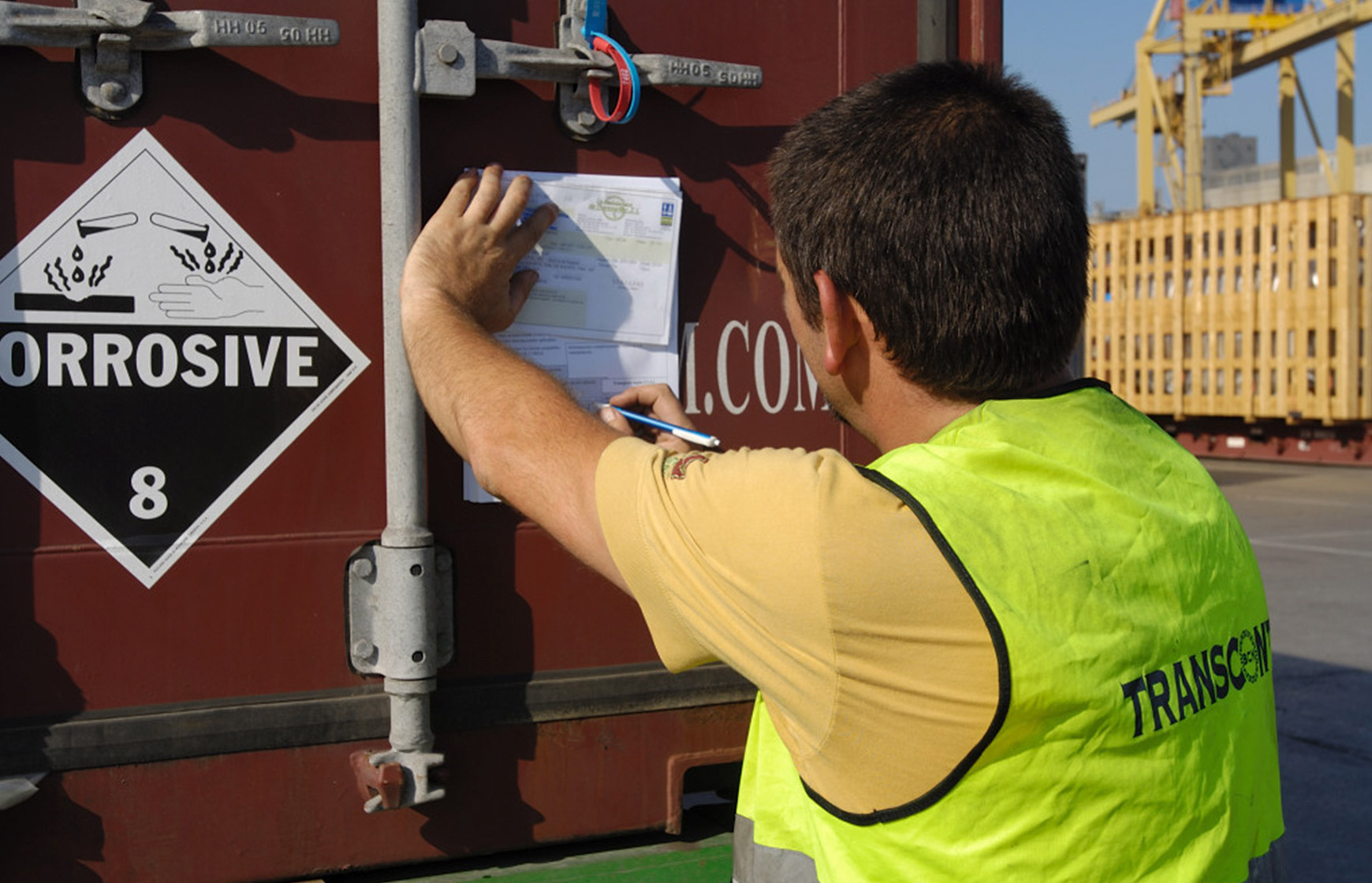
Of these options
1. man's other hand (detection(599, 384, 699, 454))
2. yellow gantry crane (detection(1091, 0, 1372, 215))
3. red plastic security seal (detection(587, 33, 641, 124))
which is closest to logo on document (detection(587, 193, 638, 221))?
red plastic security seal (detection(587, 33, 641, 124))

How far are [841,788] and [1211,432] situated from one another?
17015mm

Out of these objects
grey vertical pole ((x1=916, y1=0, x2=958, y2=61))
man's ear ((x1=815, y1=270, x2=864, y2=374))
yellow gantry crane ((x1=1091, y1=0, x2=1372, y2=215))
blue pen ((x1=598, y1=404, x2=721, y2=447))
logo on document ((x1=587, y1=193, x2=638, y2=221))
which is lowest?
blue pen ((x1=598, y1=404, x2=721, y2=447))

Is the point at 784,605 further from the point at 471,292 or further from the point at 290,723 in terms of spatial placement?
the point at 290,723

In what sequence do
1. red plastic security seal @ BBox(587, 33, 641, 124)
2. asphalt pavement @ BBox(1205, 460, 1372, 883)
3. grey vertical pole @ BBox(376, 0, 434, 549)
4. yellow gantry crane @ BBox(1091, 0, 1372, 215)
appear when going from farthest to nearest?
1. yellow gantry crane @ BBox(1091, 0, 1372, 215)
2. asphalt pavement @ BBox(1205, 460, 1372, 883)
3. red plastic security seal @ BBox(587, 33, 641, 124)
4. grey vertical pole @ BBox(376, 0, 434, 549)

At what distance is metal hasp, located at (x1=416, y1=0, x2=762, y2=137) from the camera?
170 centimetres

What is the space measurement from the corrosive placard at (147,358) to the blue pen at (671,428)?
44 centimetres

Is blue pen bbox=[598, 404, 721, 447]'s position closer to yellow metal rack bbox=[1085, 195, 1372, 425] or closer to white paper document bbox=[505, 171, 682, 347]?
white paper document bbox=[505, 171, 682, 347]

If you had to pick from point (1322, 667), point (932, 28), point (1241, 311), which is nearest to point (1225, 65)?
point (1241, 311)

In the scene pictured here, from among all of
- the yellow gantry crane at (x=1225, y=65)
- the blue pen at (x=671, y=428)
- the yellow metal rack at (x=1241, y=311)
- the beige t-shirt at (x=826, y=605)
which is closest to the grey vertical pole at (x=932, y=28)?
the blue pen at (x=671, y=428)

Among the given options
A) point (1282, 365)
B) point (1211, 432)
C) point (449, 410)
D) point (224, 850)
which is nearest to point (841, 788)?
point (449, 410)

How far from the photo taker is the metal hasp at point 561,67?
1.70 m

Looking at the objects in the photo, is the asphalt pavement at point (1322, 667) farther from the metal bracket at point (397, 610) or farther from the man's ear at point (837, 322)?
the metal bracket at point (397, 610)

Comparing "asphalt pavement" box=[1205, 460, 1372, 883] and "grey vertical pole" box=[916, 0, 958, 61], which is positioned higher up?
"grey vertical pole" box=[916, 0, 958, 61]

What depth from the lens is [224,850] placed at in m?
1.72
